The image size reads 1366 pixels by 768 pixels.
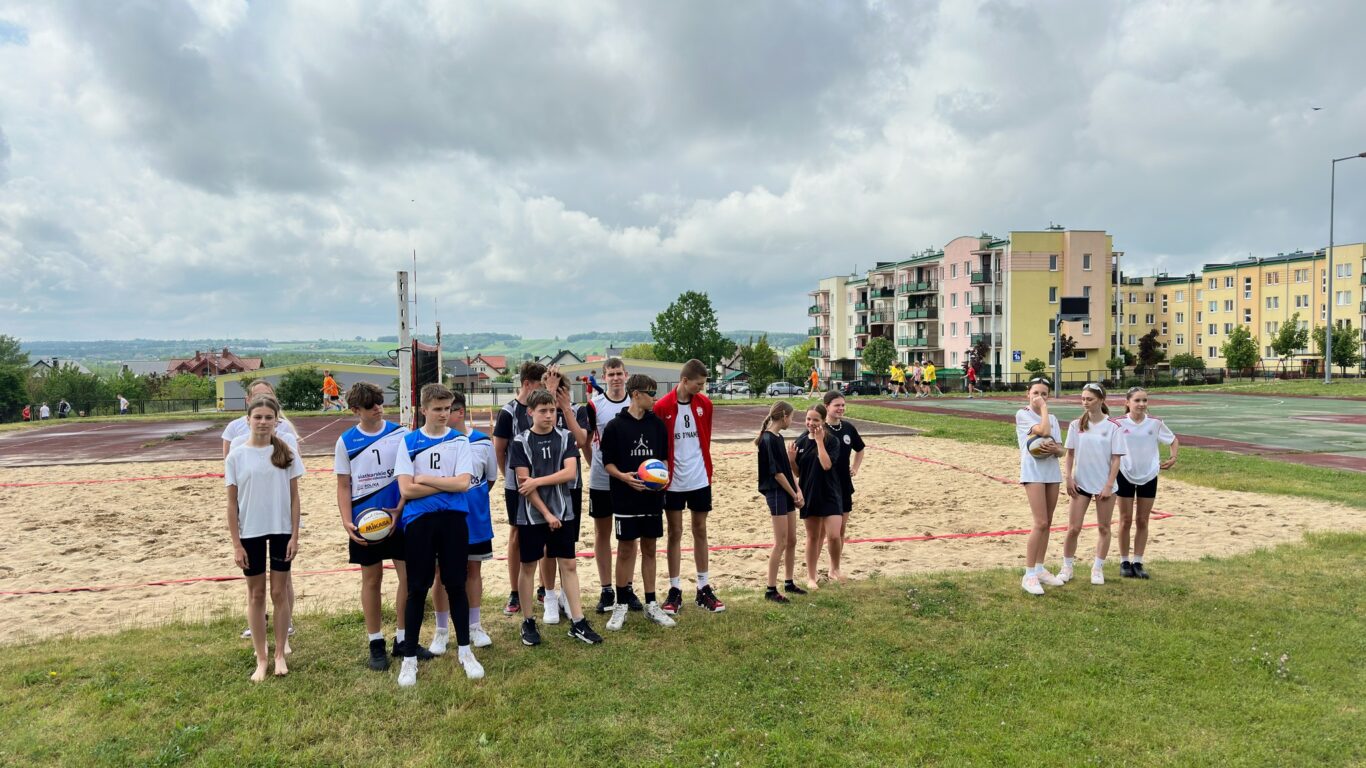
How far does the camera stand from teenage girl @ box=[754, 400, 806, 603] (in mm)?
6316

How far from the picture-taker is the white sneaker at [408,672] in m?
4.69

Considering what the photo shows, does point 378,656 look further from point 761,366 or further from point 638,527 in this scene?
point 761,366

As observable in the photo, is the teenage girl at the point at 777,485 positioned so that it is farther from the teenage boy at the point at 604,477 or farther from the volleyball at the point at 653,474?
the teenage boy at the point at 604,477

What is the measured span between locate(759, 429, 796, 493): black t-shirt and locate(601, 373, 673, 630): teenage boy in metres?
0.98

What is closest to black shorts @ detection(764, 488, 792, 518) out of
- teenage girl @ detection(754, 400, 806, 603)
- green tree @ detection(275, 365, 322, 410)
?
teenage girl @ detection(754, 400, 806, 603)

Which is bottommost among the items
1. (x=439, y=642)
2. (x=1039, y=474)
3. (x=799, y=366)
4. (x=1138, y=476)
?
(x=439, y=642)

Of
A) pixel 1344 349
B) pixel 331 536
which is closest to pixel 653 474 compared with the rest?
pixel 331 536

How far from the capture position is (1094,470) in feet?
22.3

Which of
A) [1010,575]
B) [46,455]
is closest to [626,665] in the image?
[1010,575]

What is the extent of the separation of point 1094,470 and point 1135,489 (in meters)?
0.63

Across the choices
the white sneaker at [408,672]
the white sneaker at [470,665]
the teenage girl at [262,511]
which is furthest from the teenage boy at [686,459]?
the teenage girl at [262,511]

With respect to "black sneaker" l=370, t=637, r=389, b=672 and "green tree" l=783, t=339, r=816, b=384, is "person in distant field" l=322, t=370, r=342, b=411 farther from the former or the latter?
"green tree" l=783, t=339, r=816, b=384

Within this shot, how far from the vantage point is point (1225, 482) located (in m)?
12.4

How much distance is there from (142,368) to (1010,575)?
17782 cm
